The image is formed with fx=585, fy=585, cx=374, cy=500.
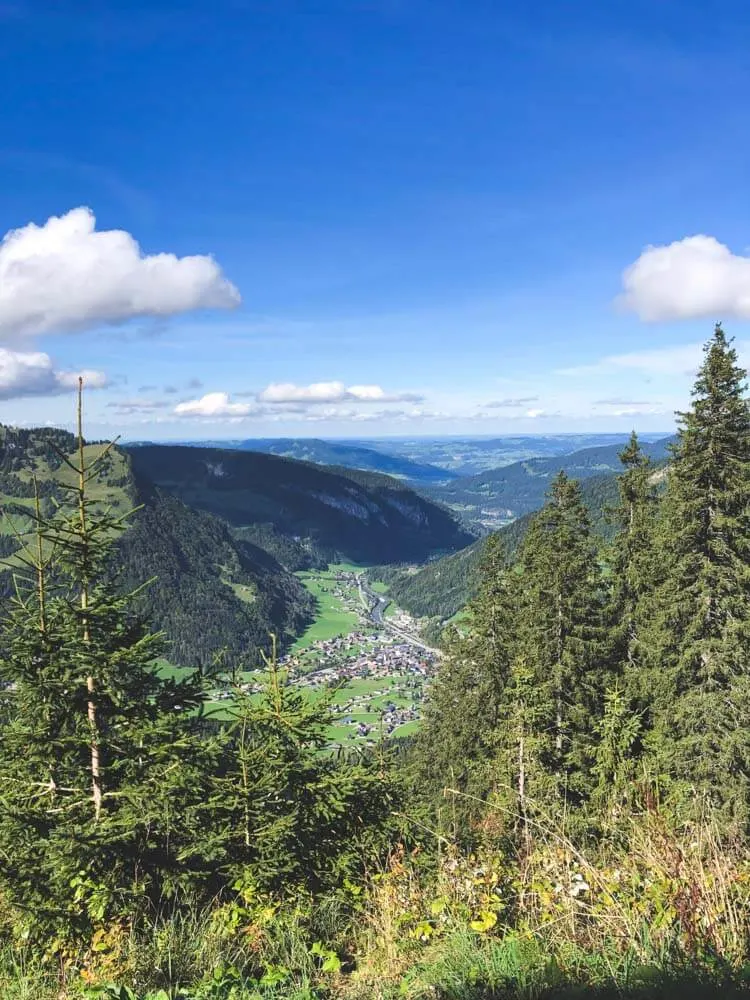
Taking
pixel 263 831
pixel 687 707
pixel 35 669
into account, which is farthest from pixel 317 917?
pixel 687 707

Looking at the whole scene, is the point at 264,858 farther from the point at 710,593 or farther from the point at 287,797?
the point at 710,593

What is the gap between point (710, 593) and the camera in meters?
18.0

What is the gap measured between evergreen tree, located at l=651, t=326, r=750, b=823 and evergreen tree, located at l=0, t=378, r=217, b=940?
1536 centimetres

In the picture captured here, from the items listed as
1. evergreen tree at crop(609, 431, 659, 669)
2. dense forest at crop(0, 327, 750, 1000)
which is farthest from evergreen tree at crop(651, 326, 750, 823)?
evergreen tree at crop(609, 431, 659, 669)

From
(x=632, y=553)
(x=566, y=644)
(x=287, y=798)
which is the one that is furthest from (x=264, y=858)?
(x=632, y=553)

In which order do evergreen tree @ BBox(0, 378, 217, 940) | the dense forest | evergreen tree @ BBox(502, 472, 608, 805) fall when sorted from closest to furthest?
1. the dense forest
2. evergreen tree @ BBox(0, 378, 217, 940)
3. evergreen tree @ BBox(502, 472, 608, 805)

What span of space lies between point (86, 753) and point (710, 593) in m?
17.4

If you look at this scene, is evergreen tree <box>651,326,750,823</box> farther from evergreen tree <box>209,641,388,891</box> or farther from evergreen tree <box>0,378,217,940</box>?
evergreen tree <box>0,378,217,940</box>

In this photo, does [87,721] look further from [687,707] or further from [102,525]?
[687,707]

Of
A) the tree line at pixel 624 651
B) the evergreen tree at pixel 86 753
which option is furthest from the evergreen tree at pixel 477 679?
the evergreen tree at pixel 86 753

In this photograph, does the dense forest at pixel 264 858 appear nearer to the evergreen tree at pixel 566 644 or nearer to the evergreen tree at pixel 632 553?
the evergreen tree at pixel 566 644

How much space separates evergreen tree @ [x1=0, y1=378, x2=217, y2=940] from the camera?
24.6 ft

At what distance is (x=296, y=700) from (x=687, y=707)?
13.2 metres

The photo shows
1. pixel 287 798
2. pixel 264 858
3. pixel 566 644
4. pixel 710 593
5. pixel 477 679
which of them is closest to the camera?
pixel 264 858
